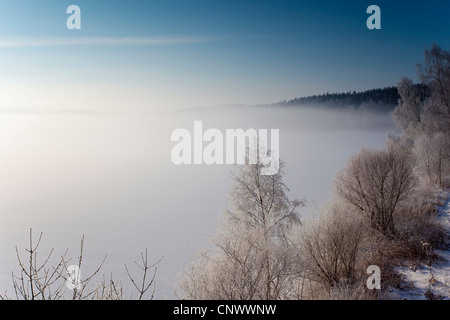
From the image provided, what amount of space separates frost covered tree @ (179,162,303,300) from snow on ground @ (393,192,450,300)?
3.78 metres

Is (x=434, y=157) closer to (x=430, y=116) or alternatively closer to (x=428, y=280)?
(x=430, y=116)

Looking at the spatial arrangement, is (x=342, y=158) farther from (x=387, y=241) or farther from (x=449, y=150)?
(x=387, y=241)

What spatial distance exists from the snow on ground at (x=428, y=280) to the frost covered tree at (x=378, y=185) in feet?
9.34

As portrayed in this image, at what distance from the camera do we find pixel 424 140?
22391mm

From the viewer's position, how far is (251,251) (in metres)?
8.20

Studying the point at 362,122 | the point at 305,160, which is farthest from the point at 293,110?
the point at 305,160

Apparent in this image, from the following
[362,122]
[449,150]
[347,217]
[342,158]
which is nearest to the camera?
[347,217]

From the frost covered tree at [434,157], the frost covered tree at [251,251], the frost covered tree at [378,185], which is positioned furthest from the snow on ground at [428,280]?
the frost covered tree at [434,157]

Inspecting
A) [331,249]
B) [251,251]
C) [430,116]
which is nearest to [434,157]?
[430,116]

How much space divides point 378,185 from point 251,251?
9.18 meters

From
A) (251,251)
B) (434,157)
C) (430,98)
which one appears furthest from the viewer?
(430,98)

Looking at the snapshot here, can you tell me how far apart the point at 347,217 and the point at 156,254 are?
11441 millimetres

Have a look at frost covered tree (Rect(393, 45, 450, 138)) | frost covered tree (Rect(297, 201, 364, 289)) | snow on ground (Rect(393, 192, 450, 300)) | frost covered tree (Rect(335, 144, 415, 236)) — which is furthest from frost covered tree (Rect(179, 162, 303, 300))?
frost covered tree (Rect(393, 45, 450, 138))

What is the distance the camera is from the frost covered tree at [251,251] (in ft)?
23.6
